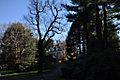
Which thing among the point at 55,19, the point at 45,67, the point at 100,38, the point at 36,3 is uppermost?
the point at 36,3

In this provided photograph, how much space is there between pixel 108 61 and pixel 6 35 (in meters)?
40.1

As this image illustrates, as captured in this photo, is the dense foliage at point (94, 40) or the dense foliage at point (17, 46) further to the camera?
the dense foliage at point (17, 46)

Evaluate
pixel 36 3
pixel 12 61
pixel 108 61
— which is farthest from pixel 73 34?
pixel 108 61

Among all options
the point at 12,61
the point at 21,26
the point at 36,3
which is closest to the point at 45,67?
the point at 12,61

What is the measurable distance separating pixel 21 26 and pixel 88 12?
712 inches

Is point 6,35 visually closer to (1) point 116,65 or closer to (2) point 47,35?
(2) point 47,35

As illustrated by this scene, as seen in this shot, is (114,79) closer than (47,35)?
Yes

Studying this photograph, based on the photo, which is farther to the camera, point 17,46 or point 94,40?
point 17,46

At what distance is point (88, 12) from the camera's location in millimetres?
43500

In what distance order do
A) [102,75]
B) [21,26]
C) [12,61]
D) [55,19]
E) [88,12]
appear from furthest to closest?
[21,26], [12,61], [88,12], [55,19], [102,75]

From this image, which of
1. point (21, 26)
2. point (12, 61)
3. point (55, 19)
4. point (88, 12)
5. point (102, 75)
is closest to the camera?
point (102, 75)

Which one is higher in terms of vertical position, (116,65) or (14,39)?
(14,39)

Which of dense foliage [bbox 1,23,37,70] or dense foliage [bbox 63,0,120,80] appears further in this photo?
dense foliage [bbox 1,23,37,70]

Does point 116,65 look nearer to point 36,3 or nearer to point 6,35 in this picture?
point 36,3
